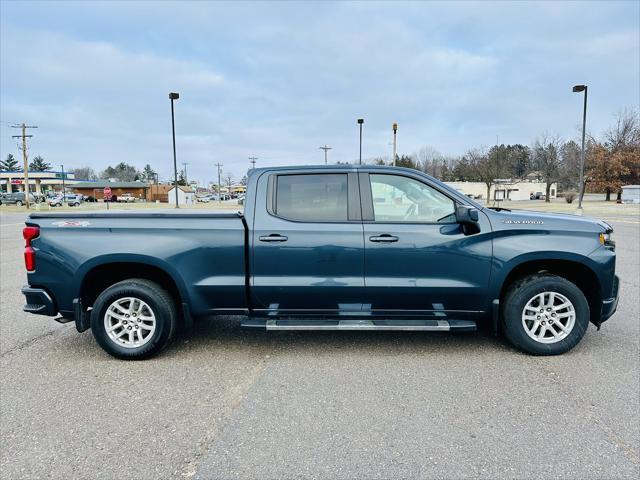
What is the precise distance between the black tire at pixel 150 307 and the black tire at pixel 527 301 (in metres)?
3.26

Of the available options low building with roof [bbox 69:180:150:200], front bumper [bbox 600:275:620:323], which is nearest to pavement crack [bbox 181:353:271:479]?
front bumper [bbox 600:275:620:323]

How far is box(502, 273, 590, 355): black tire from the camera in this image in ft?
13.5

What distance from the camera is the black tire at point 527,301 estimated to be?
4113 millimetres

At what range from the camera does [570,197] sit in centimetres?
4841

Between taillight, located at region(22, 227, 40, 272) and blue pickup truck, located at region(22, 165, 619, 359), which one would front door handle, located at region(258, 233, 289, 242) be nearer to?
blue pickup truck, located at region(22, 165, 619, 359)

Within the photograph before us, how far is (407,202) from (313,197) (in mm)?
928

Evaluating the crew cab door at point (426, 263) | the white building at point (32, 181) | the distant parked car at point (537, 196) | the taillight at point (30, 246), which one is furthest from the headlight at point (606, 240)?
the white building at point (32, 181)

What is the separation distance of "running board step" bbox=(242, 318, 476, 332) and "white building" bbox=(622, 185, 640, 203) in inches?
2120

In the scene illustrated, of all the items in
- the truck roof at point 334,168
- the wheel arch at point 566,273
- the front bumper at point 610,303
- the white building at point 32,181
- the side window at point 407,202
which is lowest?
the front bumper at point 610,303

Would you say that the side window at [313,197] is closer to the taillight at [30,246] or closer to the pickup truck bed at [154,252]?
the pickup truck bed at [154,252]

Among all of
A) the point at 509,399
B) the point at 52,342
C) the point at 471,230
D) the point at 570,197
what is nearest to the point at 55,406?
the point at 52,342

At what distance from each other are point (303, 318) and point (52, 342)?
282 centimetres

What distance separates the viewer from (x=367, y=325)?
4066 mm

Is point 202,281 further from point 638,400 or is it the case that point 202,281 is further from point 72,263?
point 638,400
